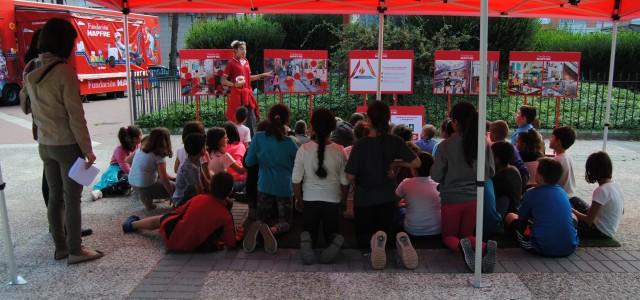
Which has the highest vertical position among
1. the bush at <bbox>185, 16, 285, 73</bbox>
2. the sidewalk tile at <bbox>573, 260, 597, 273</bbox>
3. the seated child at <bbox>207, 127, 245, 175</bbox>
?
the bush at <bbox>185, 16, 285, 73</bbox>

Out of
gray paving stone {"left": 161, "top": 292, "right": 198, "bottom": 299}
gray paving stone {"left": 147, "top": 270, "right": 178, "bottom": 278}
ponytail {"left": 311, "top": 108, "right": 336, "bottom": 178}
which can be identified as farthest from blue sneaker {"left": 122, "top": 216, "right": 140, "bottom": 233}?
ponytail {"left": 311, "top": 108, "right": 336, "bottom": 178}

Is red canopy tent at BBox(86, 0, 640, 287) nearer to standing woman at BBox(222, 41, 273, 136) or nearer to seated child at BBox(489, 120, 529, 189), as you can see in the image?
standing woman at BBox(222, 41, 273, 136)

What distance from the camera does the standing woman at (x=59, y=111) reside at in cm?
419

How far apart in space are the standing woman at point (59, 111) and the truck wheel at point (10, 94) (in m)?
15.4

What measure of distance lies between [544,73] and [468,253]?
6.36m

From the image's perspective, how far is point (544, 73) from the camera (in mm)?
9656

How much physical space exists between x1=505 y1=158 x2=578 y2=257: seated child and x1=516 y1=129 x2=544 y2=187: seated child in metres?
1.20

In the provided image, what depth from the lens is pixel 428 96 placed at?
14.0m

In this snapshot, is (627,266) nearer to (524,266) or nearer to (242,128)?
(524,266)

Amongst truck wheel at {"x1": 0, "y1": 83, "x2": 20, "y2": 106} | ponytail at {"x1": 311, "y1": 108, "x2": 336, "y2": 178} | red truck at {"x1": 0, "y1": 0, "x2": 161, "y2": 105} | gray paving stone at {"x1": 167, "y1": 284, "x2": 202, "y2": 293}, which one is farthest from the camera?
truck wheel at {"x1": 0, "y1": 83, "x2": 20, "y2": 106}

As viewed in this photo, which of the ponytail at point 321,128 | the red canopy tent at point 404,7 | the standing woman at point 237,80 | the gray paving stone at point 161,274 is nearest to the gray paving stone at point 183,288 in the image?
the gray paving stone at point 161,274

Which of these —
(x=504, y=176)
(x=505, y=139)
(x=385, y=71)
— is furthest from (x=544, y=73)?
(x=504, y=176)

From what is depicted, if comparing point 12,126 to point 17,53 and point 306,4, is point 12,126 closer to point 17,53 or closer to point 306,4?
point 17,53

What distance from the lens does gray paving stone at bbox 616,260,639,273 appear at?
14.7 ft
